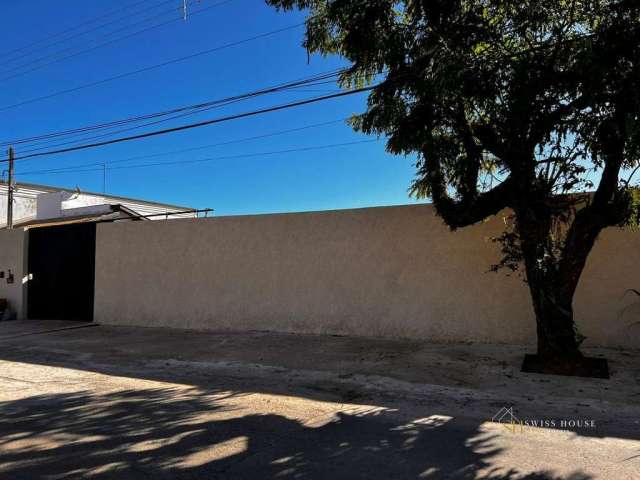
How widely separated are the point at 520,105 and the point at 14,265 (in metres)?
15.8

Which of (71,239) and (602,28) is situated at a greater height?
(602,28)

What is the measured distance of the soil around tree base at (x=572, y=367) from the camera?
647 centimetres

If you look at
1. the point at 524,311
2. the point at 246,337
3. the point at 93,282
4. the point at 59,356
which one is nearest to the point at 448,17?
the point at 524,311

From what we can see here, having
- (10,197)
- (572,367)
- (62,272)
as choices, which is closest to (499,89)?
(572,367)

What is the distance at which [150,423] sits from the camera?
4.89m

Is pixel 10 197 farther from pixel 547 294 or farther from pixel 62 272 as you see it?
pixel 547 294

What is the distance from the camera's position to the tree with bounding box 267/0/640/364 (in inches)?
222

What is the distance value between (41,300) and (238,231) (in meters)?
7.90

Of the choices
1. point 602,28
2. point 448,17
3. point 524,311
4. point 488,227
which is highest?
point 448,17

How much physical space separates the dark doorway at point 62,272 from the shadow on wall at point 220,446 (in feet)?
31.5

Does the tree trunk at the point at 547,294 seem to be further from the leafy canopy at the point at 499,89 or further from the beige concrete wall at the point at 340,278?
the beige concrete wall at the point at 340,278

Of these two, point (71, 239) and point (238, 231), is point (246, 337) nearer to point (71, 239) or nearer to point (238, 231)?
point (238, 231)

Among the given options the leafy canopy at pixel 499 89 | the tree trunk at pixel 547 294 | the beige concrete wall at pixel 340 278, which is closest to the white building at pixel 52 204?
the beige concrete wall at pixel 340 278

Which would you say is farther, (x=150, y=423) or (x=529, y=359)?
(x=529, y=359)
